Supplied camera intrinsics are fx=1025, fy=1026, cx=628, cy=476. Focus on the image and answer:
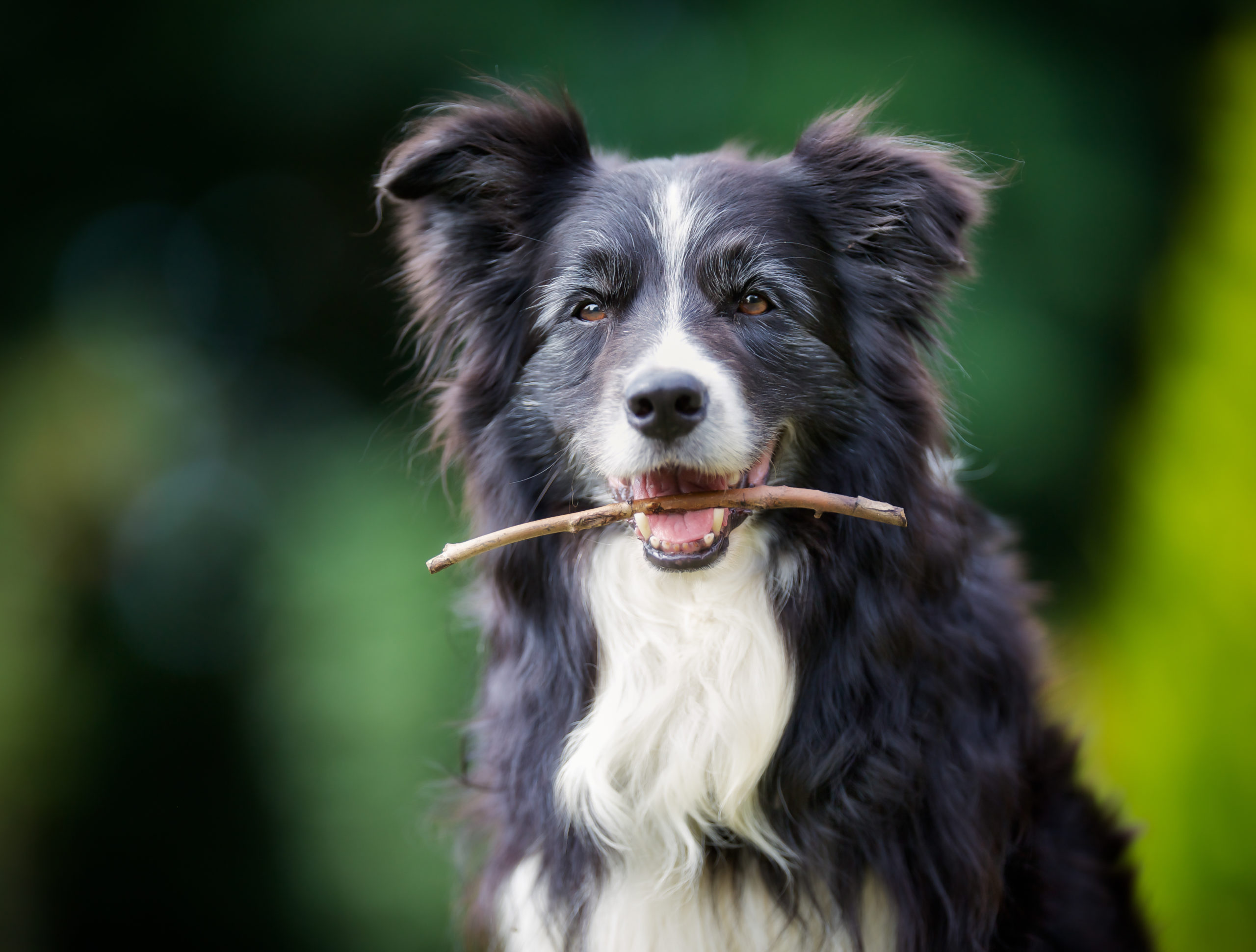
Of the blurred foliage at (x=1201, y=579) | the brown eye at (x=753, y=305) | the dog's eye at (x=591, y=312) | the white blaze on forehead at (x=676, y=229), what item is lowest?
the blurred foliage at (x=1201, y=579)

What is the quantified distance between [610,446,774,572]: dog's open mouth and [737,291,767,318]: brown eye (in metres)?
0.32

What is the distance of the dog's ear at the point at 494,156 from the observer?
241cm

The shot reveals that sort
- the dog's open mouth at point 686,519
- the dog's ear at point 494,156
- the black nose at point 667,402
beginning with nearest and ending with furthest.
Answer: the black nose at point 667,402 → the dog's open mouth at point 686,519 → the dog's ear at point 494,156

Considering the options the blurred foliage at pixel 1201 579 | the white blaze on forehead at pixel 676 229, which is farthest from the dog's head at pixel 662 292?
the blurred foliage at pixel 1201 579

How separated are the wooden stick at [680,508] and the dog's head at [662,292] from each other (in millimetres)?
59

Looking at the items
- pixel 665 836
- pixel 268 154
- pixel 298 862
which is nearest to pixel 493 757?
pixel 665 836

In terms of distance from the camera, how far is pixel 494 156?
8.14ft

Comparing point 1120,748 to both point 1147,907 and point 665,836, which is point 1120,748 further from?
point 665,836

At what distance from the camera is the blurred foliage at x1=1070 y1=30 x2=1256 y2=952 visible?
145 inches

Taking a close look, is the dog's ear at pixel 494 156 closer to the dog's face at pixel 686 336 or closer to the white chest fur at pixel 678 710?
the dog's face at pixel 686 336

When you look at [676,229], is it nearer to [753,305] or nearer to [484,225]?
[753,305]

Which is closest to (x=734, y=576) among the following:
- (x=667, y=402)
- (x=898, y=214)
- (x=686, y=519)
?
(x=686, y=519)

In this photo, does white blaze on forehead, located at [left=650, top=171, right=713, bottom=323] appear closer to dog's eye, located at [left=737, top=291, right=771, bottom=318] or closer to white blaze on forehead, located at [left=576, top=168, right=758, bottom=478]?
white blaze on forehead, located at [left=576, top=168, right=758, bottom=478]

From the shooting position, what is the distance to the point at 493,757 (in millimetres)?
2527
